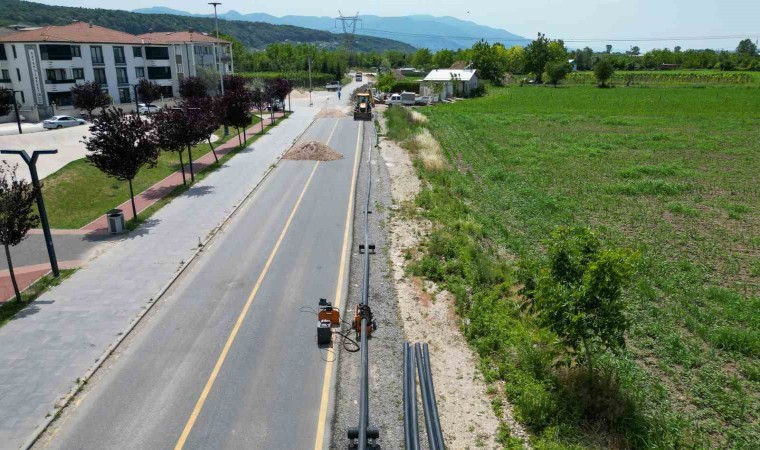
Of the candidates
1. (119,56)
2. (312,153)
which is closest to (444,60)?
(119,56)

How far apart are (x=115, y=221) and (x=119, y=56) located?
49.6 meters

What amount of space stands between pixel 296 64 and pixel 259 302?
121m

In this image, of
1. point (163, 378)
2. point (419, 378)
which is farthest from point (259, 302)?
point (419, 378)

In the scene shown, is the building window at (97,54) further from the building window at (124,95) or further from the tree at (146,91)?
the tree at (146,91)

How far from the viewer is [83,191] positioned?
28.8 meters

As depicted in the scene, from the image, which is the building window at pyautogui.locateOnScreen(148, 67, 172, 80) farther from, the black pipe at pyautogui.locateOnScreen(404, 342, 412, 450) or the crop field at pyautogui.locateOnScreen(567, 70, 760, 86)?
the crop field at pyautogui.locateOnScreen(567, 70, 760, 86)

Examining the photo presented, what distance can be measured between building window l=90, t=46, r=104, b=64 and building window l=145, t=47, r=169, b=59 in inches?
319

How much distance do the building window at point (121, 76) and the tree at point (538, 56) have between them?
268 feet

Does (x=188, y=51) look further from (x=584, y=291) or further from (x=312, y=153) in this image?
(x=584, y=291)

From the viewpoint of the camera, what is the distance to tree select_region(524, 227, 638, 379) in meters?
10.9

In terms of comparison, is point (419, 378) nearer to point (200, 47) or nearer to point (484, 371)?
point (484, 371)

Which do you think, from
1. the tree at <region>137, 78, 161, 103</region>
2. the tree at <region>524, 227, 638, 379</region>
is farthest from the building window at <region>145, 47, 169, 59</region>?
the tree at <region>524, 227, 638, 379</region>

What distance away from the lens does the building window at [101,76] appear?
59688 mm

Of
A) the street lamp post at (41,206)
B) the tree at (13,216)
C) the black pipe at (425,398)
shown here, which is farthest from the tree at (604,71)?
the tree at (13,216)
